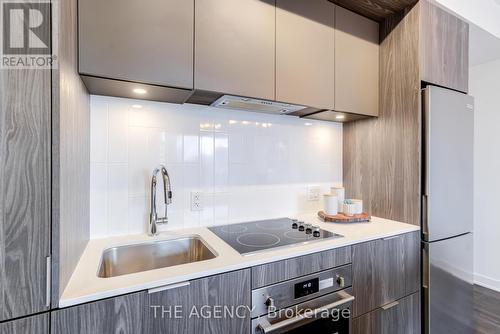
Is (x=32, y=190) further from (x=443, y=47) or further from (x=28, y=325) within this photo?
(x=443, y=47)

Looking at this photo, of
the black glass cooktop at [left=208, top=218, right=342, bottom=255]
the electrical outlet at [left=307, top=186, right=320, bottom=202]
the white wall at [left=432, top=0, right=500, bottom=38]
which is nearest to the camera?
the black glass cooktop at [left=208, top=218, right=342, bottom=255]

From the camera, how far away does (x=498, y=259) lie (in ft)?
8.27

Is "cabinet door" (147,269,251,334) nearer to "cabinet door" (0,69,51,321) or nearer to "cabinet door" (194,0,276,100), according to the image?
"cabinet door" (0,69,51,321)

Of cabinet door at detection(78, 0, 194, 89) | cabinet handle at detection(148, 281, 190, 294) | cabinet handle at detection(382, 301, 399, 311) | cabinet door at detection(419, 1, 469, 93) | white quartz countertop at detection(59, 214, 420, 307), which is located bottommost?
cabinet handle at detection(382, 301, 399, 311)

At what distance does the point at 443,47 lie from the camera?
5.58 ft

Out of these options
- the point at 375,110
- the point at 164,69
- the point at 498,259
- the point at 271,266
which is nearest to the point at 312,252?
the point at 271,266

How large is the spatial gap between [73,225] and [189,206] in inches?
25.7

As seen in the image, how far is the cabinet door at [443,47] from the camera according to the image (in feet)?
5.24

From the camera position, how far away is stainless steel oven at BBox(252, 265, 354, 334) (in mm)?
1031

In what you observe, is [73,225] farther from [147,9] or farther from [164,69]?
[147,9]

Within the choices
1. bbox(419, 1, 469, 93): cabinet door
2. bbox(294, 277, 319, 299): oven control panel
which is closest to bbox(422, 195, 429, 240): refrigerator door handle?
bbox(419, 1, 469, 93): cabinet door

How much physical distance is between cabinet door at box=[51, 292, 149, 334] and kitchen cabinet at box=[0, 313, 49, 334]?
0.06ft

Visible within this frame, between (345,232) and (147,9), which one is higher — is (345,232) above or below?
below

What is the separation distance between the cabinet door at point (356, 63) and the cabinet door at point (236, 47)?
506 mm
